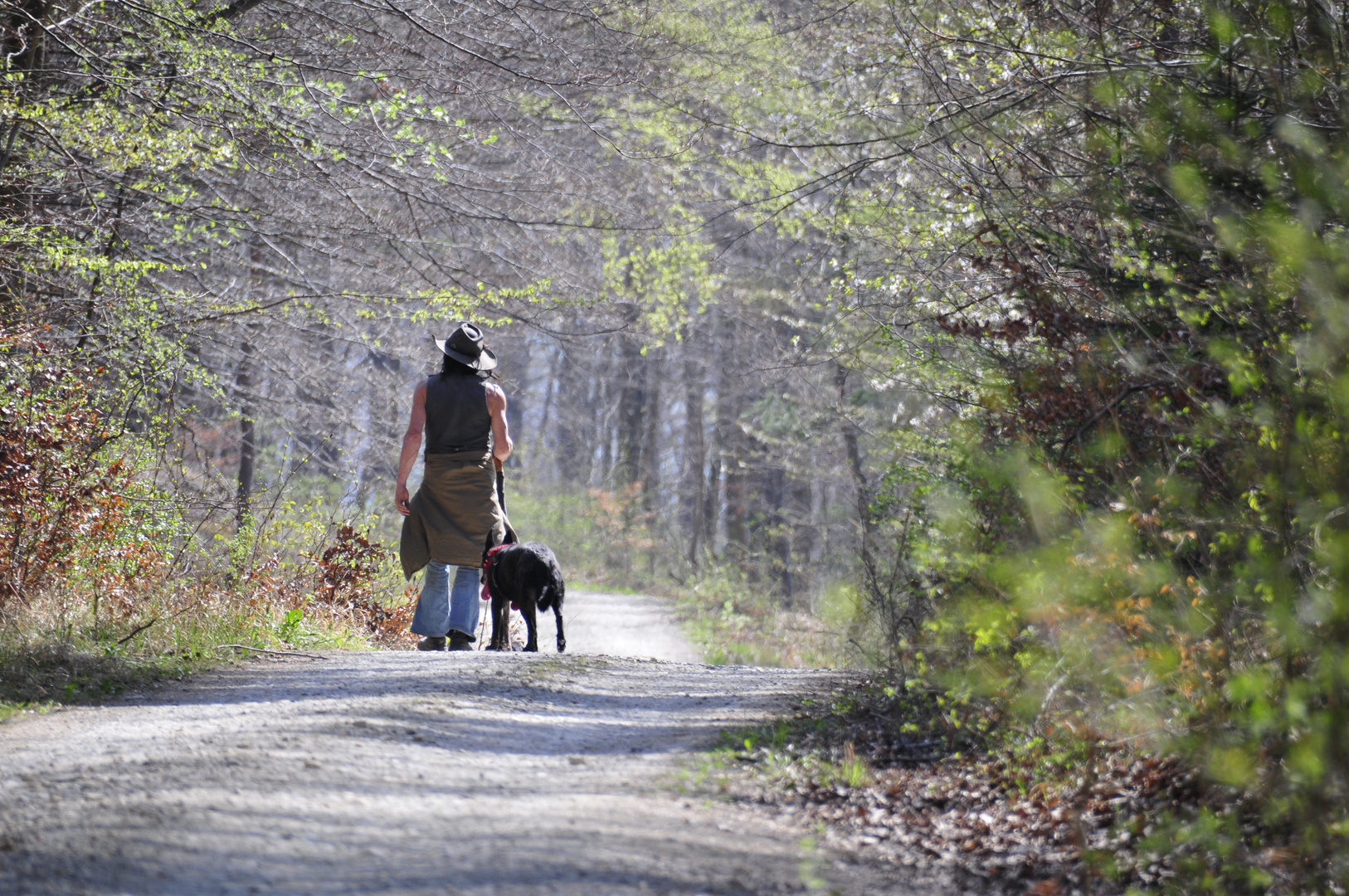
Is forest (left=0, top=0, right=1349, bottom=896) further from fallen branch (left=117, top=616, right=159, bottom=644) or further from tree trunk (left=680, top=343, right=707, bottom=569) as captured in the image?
tree trunk (left=680, top=343, right=707, bottom=569)

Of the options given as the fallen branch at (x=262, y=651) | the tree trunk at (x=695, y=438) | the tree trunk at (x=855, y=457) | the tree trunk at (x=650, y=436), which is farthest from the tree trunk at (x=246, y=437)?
the tree trunk at (x=650, y=436)

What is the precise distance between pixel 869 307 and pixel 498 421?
9.57ft

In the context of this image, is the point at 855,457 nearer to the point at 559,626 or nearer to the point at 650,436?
the point at 559,626

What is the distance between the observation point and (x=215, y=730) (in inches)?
185

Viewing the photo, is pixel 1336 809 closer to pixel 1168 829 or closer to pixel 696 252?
pixel 1168 829

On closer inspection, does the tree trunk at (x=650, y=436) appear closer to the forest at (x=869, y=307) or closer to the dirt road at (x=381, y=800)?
the forest at (x=869, y=307)

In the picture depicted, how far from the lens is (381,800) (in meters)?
3.81

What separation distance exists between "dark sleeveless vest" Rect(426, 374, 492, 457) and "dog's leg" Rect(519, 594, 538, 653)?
3.89 feet

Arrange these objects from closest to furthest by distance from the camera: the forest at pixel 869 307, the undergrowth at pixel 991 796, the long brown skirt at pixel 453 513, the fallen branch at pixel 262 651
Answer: the undergrowth at pixel 991 796 → the forest at pixel 869 307 → the fallen branch at pixel 262 651 → the long brown skirt at pixel 453 513

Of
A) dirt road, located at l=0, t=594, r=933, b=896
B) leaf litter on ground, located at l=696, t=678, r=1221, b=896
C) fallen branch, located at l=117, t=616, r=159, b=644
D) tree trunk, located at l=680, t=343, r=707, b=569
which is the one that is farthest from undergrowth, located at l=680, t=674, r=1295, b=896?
tree trunk, located at l=680, t=343, r=707, b=569

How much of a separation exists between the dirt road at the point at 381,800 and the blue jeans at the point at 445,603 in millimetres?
2262

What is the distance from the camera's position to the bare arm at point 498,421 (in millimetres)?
8227

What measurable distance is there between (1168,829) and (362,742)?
309cm

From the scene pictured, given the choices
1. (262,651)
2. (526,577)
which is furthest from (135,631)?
(526,577)
